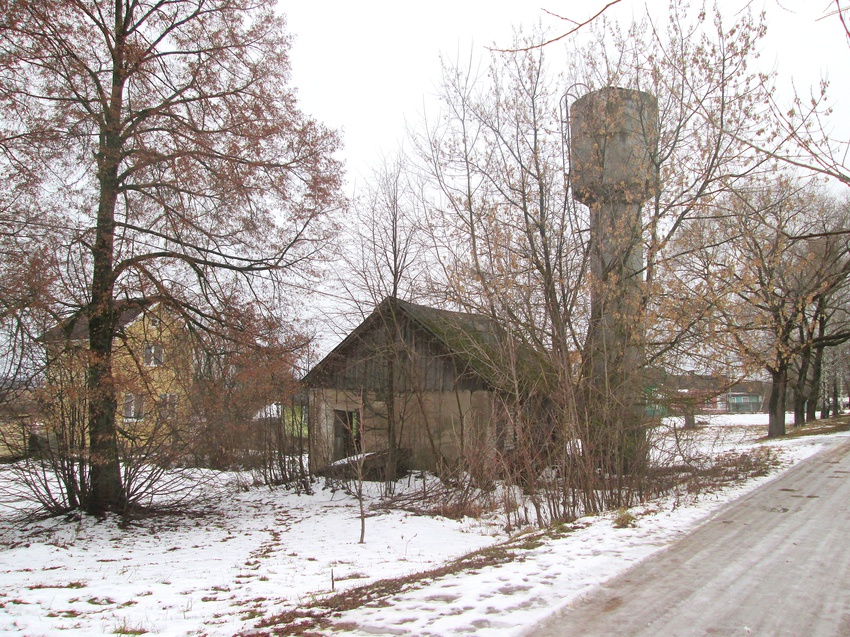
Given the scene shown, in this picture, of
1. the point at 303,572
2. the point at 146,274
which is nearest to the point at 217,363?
the point at 146,274

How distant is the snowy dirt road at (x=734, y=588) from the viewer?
3.89 m

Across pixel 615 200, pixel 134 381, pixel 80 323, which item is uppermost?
pixel 615 200

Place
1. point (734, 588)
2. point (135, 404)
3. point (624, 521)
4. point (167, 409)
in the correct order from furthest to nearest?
1. point (135, 404)
2. point (167, 409)
3. point (624, 521)
4. point (734, 588)

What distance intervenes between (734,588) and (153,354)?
38.4ft

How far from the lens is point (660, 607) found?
13.9 ft

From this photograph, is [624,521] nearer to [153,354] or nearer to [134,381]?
[134,381]

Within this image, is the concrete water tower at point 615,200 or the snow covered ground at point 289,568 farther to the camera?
the concrete water tower at point 615,200

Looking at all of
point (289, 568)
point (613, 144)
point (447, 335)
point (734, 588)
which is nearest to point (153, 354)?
point (289, 568)

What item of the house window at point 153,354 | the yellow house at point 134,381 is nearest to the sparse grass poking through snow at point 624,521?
the yellow house at point 134,381

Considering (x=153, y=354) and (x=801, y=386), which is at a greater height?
(x=153, y=354)

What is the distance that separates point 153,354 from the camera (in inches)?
505

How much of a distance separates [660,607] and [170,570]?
7.66 m

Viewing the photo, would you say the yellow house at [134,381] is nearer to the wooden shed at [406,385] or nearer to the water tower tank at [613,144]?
the wooden shed at [406,385]

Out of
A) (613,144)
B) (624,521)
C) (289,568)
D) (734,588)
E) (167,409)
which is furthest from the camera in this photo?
(613,144)
